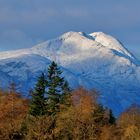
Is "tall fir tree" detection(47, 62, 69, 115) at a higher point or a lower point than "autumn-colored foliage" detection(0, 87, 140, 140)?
higher

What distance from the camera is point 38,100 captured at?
367 ft

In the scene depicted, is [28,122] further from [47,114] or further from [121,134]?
[121,134]

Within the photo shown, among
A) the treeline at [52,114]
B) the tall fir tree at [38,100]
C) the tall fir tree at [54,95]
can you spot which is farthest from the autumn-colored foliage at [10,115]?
the tall fir tree at [54,95]

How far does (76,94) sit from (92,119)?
6.44 meters

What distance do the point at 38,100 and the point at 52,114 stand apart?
4.28m

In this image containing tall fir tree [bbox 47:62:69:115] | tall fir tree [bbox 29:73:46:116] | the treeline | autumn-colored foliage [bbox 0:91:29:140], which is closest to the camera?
the treeline

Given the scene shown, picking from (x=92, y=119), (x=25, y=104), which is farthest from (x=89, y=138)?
(x=25, y=104)

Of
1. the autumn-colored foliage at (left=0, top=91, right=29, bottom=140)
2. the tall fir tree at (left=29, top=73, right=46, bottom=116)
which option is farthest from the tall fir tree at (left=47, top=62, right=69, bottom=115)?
the autumn-colored foliage at (left=0, top=91, right=29, bottom=140)

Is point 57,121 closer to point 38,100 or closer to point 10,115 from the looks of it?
point 38,100

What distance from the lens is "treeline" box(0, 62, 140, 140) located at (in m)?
108

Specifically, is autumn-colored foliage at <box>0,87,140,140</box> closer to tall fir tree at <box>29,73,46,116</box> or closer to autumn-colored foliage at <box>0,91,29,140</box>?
autumn-colored foliage at <box>0,91,29,140</box>

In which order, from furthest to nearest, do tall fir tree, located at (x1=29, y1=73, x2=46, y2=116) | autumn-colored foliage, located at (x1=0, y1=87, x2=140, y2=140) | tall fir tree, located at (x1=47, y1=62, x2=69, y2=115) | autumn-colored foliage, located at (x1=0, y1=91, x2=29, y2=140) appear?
tall fir tree, located at (x1=47, y1=62, x2=69, y2=115) < tall fir tree, located at (x1=29, y1=73, x2=46, y2=116) < autumn-colored foliage, located at (x1=0, y1=91, x2=29, y2=140) < autumn-colored foliage, located at (x1=0, y1=87, x2=140, y2=140)

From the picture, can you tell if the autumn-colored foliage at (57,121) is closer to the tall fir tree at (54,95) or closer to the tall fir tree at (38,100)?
the tall fir tree at (54,95)

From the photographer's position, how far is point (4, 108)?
10919 cm
